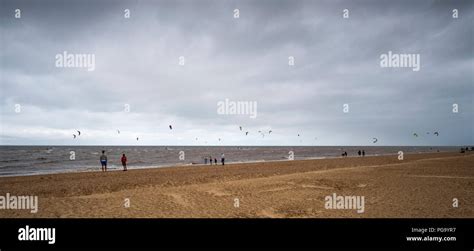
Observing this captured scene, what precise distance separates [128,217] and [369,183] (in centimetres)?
1643

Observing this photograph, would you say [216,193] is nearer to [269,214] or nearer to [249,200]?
[249,200]

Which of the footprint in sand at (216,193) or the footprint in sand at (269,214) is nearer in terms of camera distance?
the footprint in sand at (269,214)

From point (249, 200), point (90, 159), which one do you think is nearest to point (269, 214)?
point (249, 200)

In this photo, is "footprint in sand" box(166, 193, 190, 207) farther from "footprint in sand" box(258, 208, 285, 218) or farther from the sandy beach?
"footprint in sand" box(258, 208, 285, 218)

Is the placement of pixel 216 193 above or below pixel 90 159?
above

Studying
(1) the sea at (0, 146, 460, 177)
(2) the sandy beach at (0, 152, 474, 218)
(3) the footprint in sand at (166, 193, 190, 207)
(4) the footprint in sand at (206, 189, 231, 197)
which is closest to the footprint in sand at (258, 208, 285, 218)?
(2) the sandy beach at (0, 152, 474, 218)

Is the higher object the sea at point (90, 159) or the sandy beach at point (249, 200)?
the sandy beach at point (249, 200)

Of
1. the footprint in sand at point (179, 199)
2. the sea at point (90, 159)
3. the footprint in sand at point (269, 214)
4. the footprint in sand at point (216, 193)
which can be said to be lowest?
the sea at point (90, 159)

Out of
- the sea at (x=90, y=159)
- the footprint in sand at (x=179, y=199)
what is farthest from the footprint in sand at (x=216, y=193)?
the sea at (x=90, y=159)

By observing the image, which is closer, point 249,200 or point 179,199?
point 249,200

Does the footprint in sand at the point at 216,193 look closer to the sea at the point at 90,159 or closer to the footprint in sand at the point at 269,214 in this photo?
the footprint in sand at the point at 269,214
